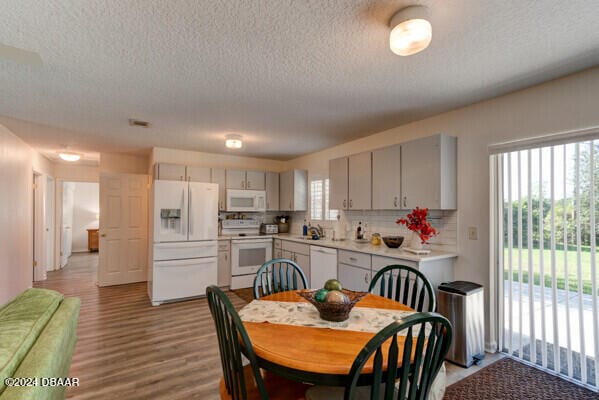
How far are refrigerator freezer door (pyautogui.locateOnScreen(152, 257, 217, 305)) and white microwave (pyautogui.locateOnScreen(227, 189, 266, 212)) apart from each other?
1.00 m

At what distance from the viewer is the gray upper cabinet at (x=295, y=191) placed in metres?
5.24

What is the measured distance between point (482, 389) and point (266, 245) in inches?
142

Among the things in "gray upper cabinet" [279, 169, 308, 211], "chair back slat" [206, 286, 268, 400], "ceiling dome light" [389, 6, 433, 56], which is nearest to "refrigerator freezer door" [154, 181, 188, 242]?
"gray upper cabinet" [279, 169, 308, 211]

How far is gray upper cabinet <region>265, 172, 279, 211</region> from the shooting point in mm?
5527

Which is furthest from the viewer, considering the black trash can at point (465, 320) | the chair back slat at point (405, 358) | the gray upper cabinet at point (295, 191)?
the gray upper cabinet at point (295, 191)

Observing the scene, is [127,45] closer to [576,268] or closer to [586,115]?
[586,115]

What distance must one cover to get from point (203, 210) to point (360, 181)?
2.44 metres

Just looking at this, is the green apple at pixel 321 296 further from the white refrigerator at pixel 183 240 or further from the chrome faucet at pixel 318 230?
the white refrigerator at pixel 183 240

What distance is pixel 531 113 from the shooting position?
249 cm

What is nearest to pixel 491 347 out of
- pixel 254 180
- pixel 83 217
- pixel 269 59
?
pixel 269 59

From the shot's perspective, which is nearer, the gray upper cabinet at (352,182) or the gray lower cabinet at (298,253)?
the gray upper cabinet at (352,182)

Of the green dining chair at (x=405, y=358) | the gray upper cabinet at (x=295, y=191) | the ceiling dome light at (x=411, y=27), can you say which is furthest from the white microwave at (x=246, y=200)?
the green dining chair at (x=405, y=358)

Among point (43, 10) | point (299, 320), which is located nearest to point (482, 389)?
point (299, 320)

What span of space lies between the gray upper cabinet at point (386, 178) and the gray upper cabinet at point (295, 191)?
1.87 m
